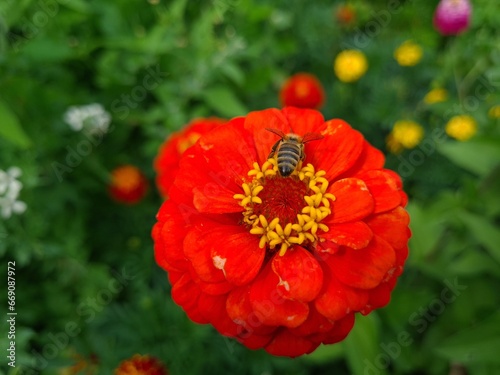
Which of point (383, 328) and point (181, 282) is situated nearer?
point (181, 282)

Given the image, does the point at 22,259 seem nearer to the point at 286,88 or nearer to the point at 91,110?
the point at 91,110

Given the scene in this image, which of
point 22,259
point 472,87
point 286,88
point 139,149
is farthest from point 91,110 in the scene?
point 472,87

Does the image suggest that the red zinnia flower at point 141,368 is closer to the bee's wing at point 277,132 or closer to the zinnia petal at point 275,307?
the zinnia petal at point 275,307

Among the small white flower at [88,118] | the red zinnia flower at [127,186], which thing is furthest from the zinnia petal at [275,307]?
the small white flower at [88,118]

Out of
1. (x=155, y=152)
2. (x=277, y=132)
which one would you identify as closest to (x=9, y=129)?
(x=155, y=152)

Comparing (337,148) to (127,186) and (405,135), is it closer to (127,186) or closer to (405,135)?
(127,186)
